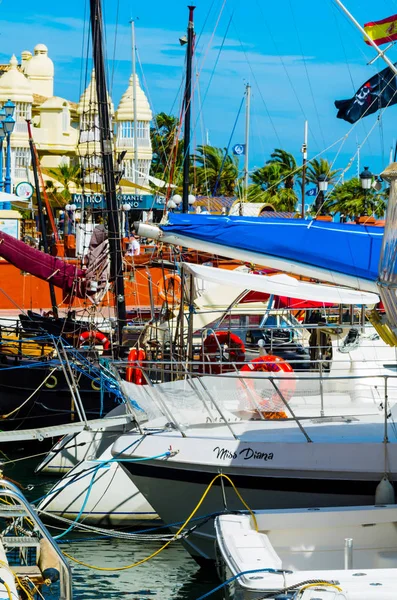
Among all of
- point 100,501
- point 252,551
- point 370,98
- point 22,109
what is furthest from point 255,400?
point 22,109

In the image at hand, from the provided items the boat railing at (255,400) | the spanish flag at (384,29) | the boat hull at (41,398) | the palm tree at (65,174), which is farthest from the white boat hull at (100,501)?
the palm tree at (65,174)

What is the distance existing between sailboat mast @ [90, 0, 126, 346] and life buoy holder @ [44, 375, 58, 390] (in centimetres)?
143

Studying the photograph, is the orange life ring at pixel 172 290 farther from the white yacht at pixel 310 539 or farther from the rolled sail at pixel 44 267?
the white yacht at pixel 310 539

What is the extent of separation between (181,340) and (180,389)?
8.71ft

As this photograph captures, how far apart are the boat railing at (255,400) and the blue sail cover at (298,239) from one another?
1.52 metres

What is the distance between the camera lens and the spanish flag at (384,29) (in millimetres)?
15961

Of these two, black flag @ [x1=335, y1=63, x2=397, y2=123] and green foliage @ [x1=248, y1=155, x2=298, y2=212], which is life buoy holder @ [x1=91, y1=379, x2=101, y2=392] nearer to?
black flag @ [x1=335, y1=63, x2=397, y2=123]

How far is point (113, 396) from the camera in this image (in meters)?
17.7

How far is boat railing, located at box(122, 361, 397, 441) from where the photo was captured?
37.6 ft

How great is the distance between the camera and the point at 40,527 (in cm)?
875

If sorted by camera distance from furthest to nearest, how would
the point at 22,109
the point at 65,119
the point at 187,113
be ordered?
the point at 65,119, the point at 22,109, the point at 187,113

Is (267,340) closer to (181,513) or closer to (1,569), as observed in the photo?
(181,513)

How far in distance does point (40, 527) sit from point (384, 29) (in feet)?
34.5

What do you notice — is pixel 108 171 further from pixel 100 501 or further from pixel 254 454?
pixel 254 454
